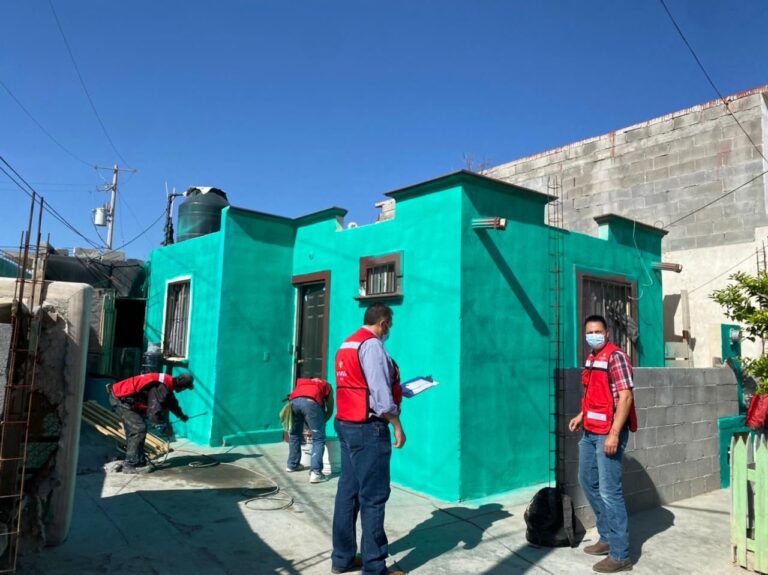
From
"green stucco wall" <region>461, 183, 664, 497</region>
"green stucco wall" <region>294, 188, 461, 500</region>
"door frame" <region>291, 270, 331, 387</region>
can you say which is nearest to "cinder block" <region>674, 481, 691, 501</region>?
"green stucco wall" <region>461, 183, 664, 497</region>

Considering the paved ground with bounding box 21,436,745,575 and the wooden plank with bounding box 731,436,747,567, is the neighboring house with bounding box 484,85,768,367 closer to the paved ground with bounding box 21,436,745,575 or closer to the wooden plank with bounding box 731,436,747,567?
the paved ground with bounding box 21,436,745,575

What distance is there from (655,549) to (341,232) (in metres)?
5.34

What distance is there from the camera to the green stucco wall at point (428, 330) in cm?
611

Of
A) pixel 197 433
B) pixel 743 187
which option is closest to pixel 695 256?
pixel 743 187

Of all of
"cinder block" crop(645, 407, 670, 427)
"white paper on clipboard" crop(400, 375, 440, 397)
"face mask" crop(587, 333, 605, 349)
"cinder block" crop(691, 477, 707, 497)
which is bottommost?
"cinder block" crop(691, 477, 707, 497)

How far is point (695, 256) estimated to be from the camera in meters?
9.80

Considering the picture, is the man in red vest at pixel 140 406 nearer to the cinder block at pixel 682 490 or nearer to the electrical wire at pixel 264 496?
the electrical wire at pixel 264 496

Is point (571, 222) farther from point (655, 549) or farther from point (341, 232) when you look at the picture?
point (655, 549)

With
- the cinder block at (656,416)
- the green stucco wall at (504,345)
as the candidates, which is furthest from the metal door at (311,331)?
the cinder block at (656,416)

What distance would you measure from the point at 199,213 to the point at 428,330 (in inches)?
242

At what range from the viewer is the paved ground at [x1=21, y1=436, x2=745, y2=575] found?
4.21 metres

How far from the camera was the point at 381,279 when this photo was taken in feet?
23.8

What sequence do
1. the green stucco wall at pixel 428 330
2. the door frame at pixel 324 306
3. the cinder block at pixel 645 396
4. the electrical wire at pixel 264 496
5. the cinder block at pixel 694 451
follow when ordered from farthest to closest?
the door frame at pixel 324 306
the cinder block at pixel 694 451
the green stucco wall at pixel 428 330
the cinder block at pixel 645 396
the electrical wire at pixel 264 496

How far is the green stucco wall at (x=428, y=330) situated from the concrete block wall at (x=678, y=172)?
6.00 metres
